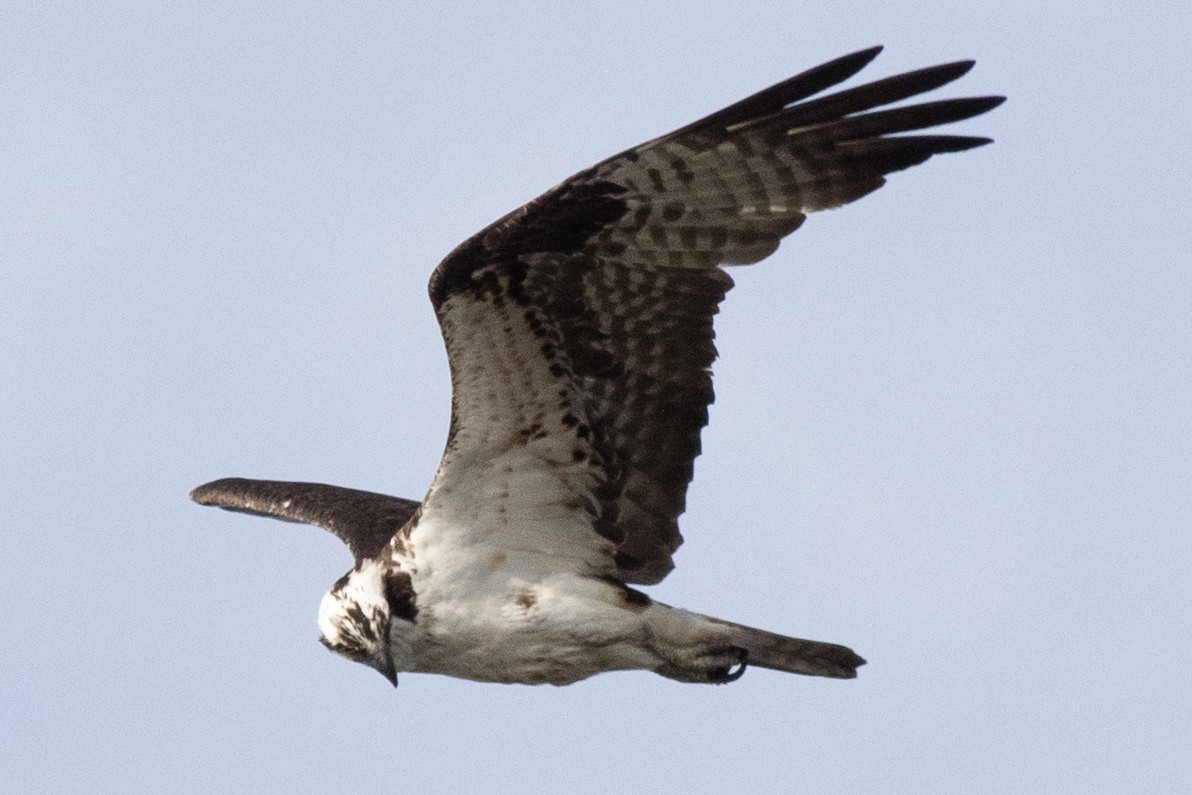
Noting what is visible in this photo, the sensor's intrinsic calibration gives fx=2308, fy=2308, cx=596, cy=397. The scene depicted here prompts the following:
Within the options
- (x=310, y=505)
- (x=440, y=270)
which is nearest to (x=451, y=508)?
(x=440, y=270)

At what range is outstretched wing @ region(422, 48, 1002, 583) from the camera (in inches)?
374

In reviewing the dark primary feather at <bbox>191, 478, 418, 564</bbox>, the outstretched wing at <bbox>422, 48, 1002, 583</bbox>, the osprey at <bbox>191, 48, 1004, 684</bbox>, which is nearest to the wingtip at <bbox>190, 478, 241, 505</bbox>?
the dark primary feather at <bbox>191, 478, 418, 564</bbox>

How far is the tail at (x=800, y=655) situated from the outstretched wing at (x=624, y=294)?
2.68 feet

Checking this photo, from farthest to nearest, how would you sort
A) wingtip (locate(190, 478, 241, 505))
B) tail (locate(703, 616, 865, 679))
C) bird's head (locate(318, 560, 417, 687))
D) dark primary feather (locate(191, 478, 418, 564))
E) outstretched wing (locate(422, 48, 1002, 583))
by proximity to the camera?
1. wingtip (locate(190, 478, 241, 505))
2. dark primary feather (locate(191, 478, 418, 564))
3. tail (locate(703, 616, 865, 679))
4. bird's head (locate(318, 560, 417, 687))
5. outstretched wing (locate(422, 48, 1002, 583))

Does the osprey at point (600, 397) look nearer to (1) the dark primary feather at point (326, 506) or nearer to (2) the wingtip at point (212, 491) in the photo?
(1) the dark primary feather at point (326, 506)

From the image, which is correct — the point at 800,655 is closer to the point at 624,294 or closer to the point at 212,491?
the point at 624,294

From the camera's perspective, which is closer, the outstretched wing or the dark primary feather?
the outstretched wing

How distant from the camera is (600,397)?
402 inches

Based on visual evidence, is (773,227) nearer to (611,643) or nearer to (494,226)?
(494,226)

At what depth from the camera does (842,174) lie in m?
9.69

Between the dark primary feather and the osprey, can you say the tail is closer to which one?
the osprey

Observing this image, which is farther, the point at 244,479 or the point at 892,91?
the point at 244,479

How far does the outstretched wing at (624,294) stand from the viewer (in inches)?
374

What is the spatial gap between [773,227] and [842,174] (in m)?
0.37
